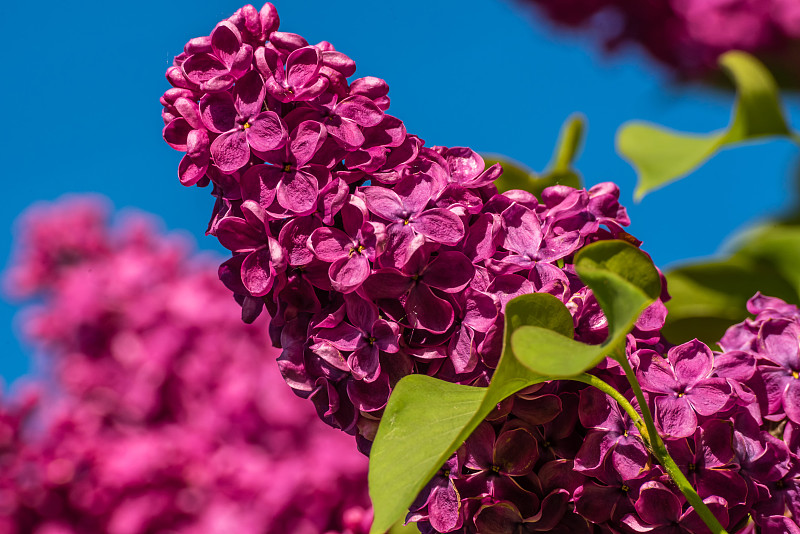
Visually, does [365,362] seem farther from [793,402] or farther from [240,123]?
[793,402]

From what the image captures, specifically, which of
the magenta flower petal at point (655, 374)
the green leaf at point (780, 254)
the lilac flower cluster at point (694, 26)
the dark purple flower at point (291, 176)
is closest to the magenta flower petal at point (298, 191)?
the dark purple flower at point (291, 176)

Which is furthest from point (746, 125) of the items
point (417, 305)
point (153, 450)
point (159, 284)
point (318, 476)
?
point (159, 284)

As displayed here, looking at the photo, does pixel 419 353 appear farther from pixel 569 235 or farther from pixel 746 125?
pixel 746 125

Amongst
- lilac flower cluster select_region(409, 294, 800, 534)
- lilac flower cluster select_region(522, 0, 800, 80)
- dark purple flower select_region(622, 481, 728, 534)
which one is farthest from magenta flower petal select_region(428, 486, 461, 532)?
lilac flower cluster select_region(522, 0, 800, 80)

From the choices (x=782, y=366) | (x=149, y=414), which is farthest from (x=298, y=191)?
(x=149, y=414)

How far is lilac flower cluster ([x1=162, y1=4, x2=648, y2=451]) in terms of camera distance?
50 centimetres

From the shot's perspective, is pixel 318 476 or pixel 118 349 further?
pixel 118 349

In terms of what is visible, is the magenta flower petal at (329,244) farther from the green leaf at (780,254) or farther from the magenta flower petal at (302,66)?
the green leaf at (780,254)

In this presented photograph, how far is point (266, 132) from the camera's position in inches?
20.0

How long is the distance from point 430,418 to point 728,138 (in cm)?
46

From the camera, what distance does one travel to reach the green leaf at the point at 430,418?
0.40 metres

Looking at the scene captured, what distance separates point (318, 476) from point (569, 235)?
A: 0.85 meters

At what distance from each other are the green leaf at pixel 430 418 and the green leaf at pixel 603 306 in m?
0.02

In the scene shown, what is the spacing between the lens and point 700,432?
1.65ft
